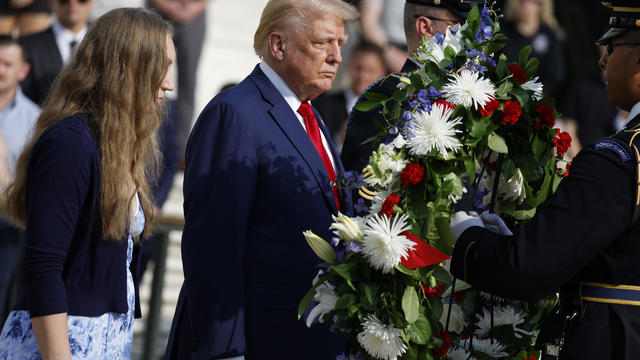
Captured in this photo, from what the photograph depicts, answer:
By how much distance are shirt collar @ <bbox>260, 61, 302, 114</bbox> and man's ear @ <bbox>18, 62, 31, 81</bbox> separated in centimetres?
356

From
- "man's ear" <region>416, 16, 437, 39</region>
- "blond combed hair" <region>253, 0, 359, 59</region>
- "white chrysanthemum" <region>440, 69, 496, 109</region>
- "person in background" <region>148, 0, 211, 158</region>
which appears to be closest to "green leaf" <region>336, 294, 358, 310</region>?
"white chrysanthemum" <region>440, 69, 496, 109</region>

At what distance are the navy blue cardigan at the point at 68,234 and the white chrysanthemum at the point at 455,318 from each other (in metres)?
1.13

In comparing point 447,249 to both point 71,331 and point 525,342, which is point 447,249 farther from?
point 71,331

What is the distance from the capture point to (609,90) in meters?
2.83

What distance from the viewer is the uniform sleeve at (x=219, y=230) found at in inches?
118

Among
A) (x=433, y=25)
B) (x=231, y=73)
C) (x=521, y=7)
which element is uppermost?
(x=433, y=25)

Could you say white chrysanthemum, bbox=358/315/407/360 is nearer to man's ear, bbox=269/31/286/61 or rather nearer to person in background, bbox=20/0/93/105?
man's ear, bbox=269/31/286/61

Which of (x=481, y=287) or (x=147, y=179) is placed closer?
(x=481, y=287)

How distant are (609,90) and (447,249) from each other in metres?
Result: 0.75

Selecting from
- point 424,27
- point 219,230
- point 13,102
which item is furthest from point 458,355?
point 13,102

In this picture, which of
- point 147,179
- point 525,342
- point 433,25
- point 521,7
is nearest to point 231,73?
point 521,7

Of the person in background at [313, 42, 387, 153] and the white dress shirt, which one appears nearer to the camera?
the white dress shirt

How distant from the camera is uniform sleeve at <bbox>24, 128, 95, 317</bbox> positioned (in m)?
2.79

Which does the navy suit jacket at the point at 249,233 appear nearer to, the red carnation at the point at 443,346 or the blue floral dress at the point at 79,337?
the blue floral dress at the point at 79,337
